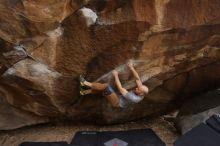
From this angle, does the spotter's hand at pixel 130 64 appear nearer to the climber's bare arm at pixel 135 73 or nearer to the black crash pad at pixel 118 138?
the climber's bare arm at pixel 135 73

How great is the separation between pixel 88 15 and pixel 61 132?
79.0 inches

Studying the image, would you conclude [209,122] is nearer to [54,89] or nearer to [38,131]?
[54,89]

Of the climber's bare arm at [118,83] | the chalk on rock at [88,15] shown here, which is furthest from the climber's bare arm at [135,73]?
the chalk on rock at [88,15]

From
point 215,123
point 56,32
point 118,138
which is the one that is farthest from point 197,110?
point 56,32

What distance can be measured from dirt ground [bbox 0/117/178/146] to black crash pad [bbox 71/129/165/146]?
131mm

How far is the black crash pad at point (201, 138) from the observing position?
4.32 meters

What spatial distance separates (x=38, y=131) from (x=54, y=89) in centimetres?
105

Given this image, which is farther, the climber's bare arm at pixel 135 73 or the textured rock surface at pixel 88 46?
the climber's bare arm at pixel 135 73

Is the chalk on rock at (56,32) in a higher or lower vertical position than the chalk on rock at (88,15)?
lower

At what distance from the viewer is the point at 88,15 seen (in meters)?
4.57

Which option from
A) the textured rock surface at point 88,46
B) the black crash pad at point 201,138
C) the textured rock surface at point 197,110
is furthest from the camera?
the textured rock surface at point 197,110

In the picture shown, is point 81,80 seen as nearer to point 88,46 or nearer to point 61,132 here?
point 88,46

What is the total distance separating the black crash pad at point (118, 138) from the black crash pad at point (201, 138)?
103 centimetres

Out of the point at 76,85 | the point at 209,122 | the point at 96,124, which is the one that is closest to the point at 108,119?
the point at 96,124
